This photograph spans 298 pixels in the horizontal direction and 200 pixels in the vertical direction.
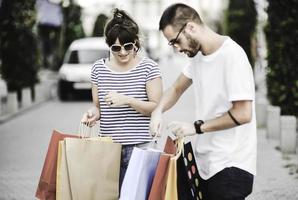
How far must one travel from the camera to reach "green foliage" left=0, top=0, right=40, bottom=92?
15836mm

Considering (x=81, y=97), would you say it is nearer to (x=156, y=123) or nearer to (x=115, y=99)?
(x=115, y=99)

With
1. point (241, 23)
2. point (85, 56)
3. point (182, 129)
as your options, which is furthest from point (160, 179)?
point (241, 23)

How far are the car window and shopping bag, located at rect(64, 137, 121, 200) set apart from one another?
16398mm

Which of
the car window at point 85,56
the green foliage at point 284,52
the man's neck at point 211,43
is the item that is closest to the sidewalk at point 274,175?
the green foliage at point 284,52

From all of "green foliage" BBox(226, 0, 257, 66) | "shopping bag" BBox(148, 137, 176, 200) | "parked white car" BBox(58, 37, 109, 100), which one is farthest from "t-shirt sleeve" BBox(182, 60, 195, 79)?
Result: "green foliage" BBox(226, 0, 257, 66)

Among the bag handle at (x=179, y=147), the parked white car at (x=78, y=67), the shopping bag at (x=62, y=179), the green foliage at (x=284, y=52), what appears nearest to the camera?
the bag handle at (x=179, y=147)

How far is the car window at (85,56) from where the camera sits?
19812 millimetres

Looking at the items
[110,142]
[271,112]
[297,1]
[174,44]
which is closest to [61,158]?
[110,142]

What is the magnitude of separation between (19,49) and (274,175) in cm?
1097

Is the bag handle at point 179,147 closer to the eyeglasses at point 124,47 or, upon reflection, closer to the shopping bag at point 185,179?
the shopping bag at point 185,179

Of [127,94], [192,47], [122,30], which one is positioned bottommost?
[127,94]

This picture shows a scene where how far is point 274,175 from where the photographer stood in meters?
8.05

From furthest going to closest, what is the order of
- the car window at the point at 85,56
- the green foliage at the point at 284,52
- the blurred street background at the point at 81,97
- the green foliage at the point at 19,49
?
the car window at the point at 85,56
the green foliage at the point at 19,49
the green foliage at the point at 284,52
the blurred street background at the point at 81,97

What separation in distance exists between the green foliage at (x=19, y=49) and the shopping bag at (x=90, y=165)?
12211mm
